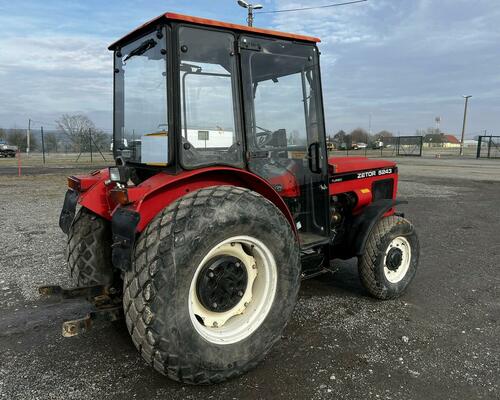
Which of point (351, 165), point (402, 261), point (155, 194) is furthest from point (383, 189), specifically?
point (155, 194)

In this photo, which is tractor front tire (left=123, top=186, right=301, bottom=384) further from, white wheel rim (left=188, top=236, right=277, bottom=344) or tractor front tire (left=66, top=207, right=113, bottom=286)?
tractor front tire (left=66, top=207, right=113, bottom=286)

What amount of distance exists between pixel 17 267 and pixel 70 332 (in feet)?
10.8

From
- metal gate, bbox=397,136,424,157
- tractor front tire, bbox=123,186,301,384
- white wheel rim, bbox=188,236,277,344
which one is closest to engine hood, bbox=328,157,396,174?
tractor front tire, bbox=123,186,301,384

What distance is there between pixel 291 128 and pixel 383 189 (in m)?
1.68

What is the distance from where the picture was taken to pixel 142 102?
10.5 feet

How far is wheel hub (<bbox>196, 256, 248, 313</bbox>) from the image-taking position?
2.64 meters

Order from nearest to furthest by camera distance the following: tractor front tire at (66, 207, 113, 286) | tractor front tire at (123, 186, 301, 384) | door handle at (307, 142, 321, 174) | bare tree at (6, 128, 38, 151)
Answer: tractor front tire at (123, 186, 301, 384) → tractor front tire at (66, 207, 113, 286) → door handle at (307, 142, 321, 174) → bare tree at (6, 128, 38, 151)

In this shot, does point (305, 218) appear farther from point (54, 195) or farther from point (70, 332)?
point (54, 195)

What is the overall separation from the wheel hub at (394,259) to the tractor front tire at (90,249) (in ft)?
8.48

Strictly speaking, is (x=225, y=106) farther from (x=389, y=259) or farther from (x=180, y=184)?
(x=389, y=259)

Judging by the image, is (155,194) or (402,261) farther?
(402,261)

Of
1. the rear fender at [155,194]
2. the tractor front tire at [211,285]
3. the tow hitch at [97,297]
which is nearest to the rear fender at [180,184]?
the rear fender at [155,194]

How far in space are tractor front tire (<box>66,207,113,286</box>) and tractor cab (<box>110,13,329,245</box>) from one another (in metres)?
0.54

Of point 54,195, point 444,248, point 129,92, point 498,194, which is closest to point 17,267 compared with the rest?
point 129,92
